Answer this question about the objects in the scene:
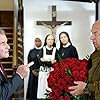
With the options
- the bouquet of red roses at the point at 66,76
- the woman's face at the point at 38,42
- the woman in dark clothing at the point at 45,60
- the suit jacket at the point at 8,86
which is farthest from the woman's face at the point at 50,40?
the suit jacket at the point at 8,86

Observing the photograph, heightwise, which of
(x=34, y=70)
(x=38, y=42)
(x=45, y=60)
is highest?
(x=38, y=42)

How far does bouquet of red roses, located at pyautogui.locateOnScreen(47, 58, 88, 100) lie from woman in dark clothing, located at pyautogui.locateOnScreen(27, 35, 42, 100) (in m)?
2.51

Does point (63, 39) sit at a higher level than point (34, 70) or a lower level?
higher

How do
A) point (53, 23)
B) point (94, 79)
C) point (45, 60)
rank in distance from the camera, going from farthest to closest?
point (53, 23) < point (45, 60) < point (94, 79)

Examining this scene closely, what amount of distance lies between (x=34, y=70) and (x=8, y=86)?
105 inches

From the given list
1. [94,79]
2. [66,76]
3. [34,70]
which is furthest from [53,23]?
[94,79]

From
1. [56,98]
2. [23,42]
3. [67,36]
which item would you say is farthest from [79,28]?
[56,98]

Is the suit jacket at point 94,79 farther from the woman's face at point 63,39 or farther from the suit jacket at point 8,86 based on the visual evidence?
the woman's face at point 63,39

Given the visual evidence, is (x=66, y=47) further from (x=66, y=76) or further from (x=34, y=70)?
(x=66, y=76)

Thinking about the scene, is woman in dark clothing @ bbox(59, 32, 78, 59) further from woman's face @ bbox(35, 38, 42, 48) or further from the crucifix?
woman's face @ bbox(35, 38, 42, 48)

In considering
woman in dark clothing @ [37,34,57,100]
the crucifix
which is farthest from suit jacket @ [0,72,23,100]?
the crucifix

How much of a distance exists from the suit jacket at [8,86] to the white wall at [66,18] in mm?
2648

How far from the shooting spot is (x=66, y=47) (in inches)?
181

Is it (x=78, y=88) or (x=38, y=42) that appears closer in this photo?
(x=78, y=88)
